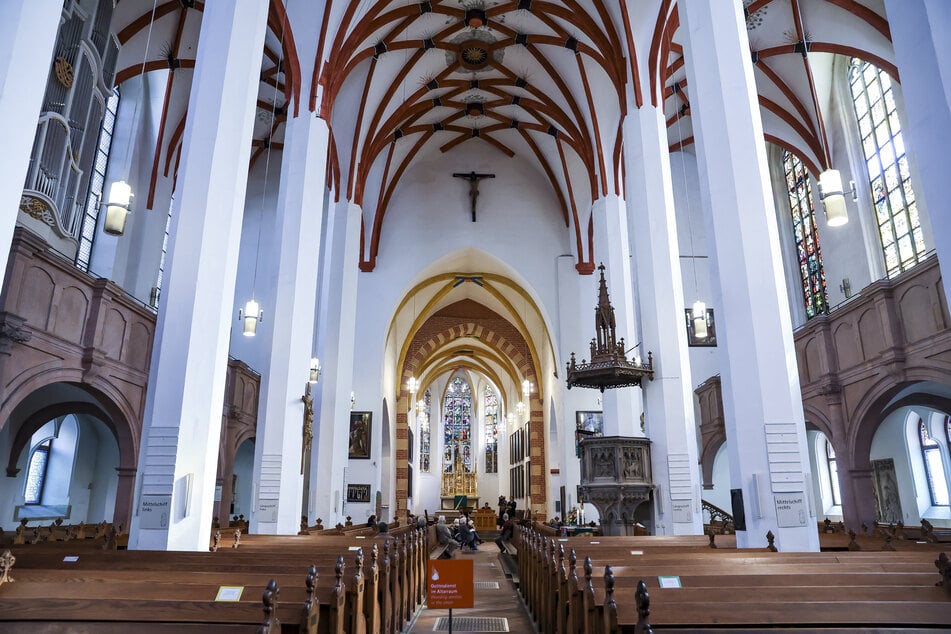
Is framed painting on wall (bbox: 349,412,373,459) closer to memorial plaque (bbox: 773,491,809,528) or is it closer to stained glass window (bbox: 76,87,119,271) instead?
stained glass window (bbox: 76,87,119,271)

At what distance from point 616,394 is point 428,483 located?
23.7 meters

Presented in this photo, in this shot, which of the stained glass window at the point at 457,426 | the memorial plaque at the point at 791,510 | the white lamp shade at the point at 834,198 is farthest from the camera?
the stained glass window at the point at 457,426

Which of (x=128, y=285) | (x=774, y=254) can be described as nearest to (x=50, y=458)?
(x=128, y=285)

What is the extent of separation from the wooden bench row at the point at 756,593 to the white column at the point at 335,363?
30.0ft

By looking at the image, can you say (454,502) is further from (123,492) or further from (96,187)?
(96,187)

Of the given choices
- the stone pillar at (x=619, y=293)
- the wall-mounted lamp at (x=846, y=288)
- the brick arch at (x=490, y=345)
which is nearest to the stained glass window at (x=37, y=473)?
the stone pillar at (x=619, y=293)

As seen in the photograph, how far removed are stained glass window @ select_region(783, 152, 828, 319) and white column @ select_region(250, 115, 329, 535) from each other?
36.7ft

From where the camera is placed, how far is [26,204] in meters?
8.32

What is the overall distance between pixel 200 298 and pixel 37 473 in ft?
26.3

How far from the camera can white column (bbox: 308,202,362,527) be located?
13.4 metres

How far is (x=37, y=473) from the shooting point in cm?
1166

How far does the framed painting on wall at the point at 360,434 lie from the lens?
17594 millimetres

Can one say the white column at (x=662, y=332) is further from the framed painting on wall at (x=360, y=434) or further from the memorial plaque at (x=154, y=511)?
the framed painting on wall at (x=360, y=434)

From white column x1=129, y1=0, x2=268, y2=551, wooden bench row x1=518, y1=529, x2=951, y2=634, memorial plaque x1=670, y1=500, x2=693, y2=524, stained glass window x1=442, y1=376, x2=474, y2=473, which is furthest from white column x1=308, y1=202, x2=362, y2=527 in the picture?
stained glass window x1=442, y1=376, x2=474, y2=473
